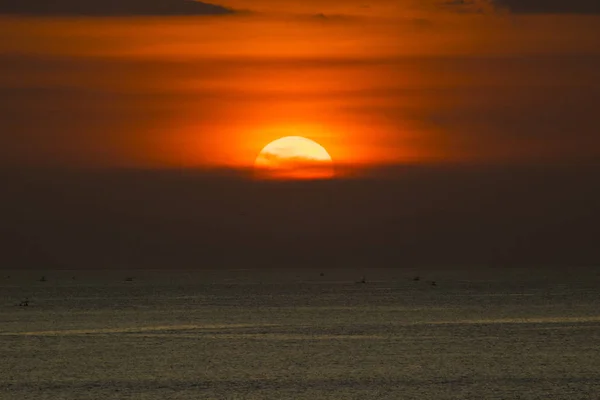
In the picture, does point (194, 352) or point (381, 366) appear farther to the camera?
point (194, 352)

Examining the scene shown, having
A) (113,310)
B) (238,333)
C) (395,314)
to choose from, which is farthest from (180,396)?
(113,310)

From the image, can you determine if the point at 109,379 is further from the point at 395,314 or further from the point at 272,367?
the point at 395,314

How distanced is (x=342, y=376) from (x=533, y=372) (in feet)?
15.1

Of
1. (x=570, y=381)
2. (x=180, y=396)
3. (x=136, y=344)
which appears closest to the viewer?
(x=180, y=396)

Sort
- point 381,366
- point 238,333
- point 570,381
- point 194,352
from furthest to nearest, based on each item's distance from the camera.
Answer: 1. point 238,333
2. point 194,352
3. point 381,366
4. point 570,381

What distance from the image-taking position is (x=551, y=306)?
60094mm

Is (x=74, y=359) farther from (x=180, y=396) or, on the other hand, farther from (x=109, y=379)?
(x=180, y=396)

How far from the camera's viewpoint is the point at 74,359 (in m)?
32.3

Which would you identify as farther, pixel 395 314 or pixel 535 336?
pixel 395 314

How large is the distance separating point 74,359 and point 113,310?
87.1 ft

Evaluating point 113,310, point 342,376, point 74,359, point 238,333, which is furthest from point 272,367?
point 113,310

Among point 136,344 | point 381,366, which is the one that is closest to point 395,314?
point 136,344

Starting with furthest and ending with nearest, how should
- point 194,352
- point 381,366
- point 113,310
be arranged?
point 113,310 → point 194,352 → point 381,366

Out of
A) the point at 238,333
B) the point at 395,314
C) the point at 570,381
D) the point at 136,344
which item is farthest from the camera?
the point at 395,314
